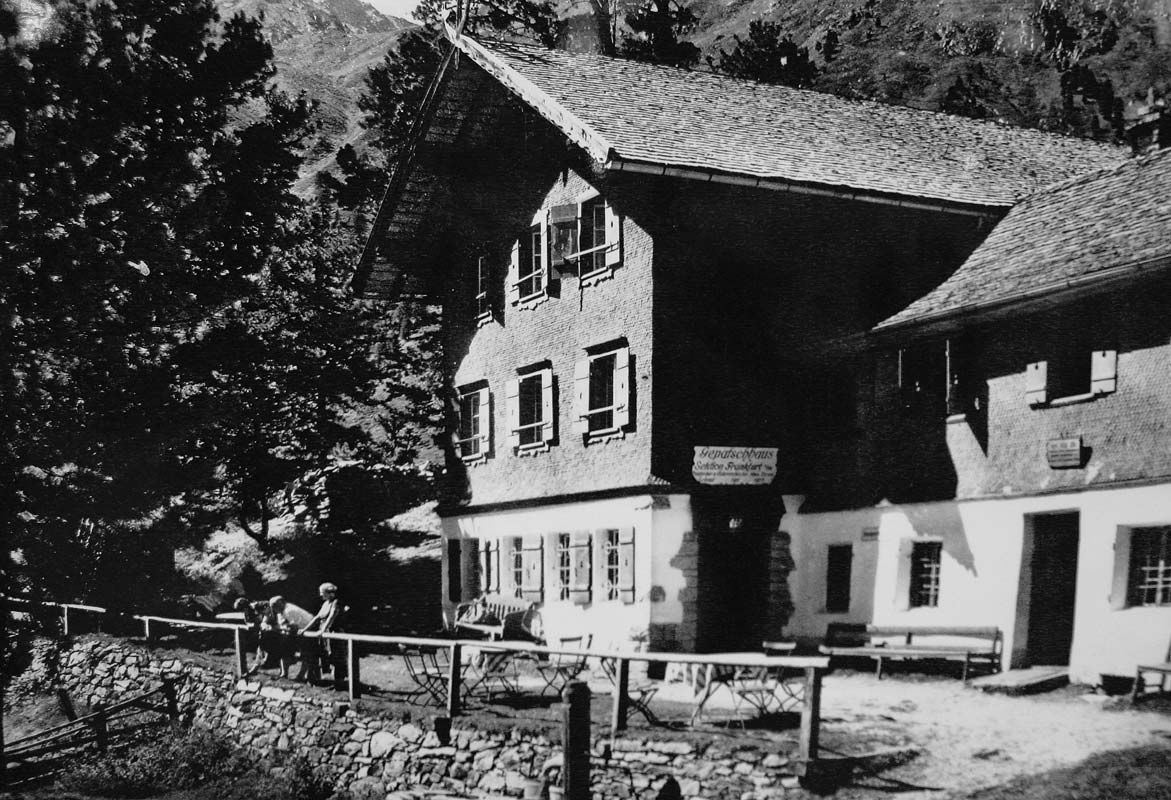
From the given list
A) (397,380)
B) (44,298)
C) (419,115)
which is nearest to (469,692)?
(44,298)

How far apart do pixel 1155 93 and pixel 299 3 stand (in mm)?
12553

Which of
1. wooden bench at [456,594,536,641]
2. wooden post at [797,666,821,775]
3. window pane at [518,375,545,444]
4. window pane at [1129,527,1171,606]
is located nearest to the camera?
window pane at [1129,527,1171,606]

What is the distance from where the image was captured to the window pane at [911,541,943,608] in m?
14.5

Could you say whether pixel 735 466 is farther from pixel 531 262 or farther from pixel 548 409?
pixel 531 262

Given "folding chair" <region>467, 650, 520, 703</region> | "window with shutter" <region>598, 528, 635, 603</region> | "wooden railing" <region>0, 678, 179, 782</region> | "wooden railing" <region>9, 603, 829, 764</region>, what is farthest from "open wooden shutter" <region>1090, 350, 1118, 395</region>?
"wooden railing" <region>0, 678, 179, 782</region>

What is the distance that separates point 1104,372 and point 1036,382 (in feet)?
5.18

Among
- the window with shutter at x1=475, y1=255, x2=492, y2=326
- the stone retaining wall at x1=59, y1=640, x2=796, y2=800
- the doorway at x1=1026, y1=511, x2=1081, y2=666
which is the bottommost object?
the stone retaining wall at x1=59, y1=640, x2=796, y2=800

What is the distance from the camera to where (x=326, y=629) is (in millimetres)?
15766

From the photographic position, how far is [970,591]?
12695mm

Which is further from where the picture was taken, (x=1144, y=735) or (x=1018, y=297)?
(x=1018, y=297)

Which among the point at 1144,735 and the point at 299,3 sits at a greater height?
the point at 299,3

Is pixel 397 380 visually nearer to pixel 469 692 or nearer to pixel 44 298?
pixel 469 692

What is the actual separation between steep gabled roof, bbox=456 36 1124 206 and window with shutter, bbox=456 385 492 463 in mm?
6003

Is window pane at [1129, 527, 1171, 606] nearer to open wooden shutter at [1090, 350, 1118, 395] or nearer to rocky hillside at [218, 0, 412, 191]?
open wooden shutter at [1090, 350, 1118, 395]
